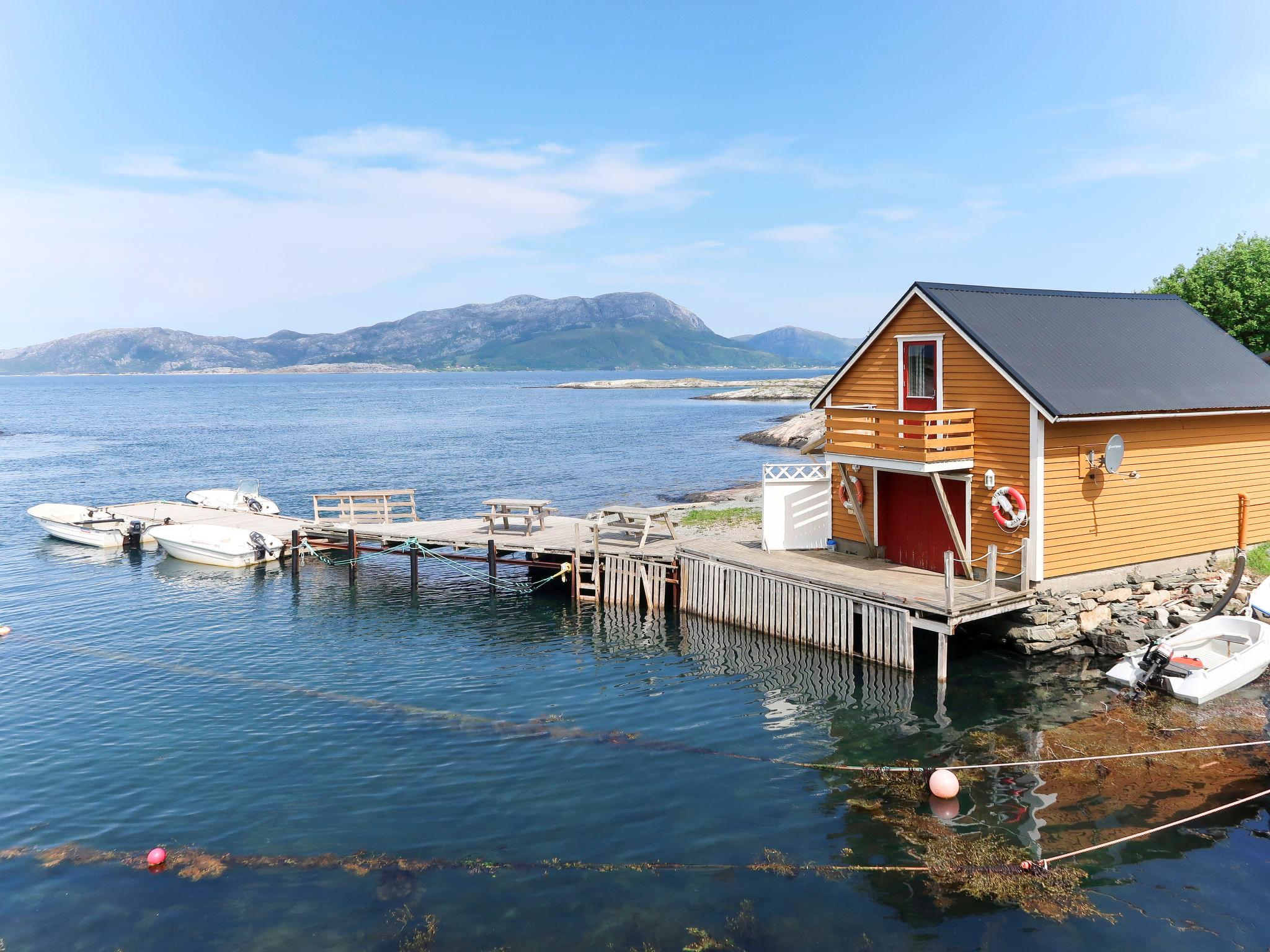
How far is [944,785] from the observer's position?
15.4 m

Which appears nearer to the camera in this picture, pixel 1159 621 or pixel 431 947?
pixel 431 947

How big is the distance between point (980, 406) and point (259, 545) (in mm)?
27825

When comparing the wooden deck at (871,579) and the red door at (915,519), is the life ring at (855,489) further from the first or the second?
the wooden deck at (871,579)

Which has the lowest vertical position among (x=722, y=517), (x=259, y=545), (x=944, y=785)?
(x=944, y=785)

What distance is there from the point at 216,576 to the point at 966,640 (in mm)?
27288

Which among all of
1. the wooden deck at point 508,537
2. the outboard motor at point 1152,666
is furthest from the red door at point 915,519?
the wooden deck at point 508,537

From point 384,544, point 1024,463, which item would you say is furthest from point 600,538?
point 1024,463

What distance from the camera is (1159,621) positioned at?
21469 millimetres

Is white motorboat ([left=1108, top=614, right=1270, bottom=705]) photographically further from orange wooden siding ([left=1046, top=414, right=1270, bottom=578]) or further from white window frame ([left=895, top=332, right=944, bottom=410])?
white window frame ([left=895, top=332, right=944, bottom=410])

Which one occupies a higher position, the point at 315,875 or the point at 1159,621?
the point at 1159,621

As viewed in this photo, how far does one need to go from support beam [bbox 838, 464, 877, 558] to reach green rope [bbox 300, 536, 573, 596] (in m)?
9.61

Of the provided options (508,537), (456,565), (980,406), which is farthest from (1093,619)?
(456,565)

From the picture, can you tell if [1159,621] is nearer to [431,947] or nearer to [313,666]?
[431,947]

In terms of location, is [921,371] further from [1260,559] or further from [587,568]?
[587,568]
